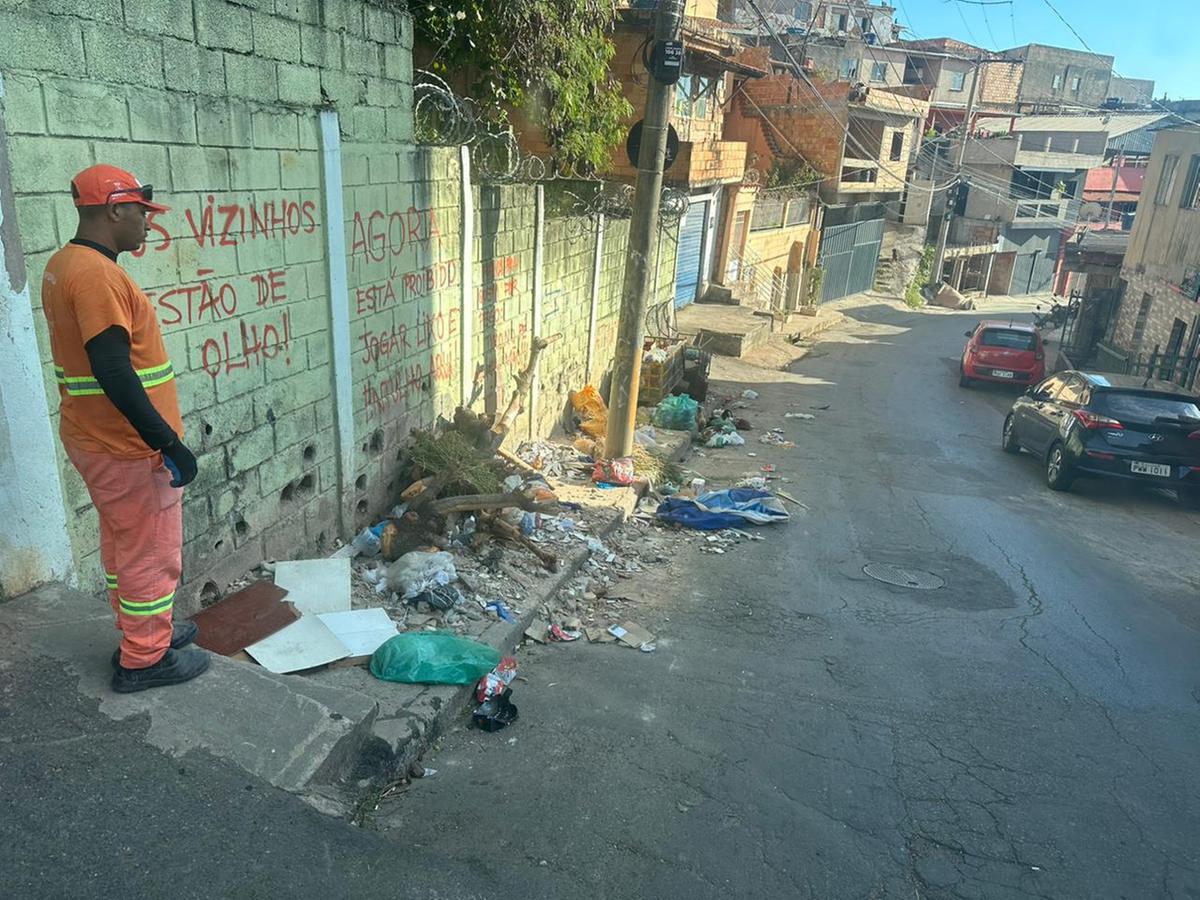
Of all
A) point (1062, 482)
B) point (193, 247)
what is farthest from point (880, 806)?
point (1062, 482)

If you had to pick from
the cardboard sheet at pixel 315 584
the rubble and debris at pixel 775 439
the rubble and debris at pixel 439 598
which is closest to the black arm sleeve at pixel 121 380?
the cardboard sheet at pixel 315 584

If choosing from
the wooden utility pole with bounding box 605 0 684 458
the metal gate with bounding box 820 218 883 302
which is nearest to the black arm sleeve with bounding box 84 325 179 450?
the wooden utility pole with bounding box 605 0 684 458

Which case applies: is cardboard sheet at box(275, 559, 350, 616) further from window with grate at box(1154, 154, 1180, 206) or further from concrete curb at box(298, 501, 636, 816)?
window with grate at box(1154, 154, 1180, 206)

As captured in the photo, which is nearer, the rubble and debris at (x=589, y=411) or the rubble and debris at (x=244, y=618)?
the rubble and debris at (x=244, y=618)

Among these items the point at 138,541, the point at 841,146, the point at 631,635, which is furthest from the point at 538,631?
the point at 841,146

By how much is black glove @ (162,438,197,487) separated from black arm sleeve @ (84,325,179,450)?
0.09 meters

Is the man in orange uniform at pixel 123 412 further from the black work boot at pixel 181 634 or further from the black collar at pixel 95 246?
the black work boot at pixel 181 634

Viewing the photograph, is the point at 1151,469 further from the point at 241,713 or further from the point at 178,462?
the point at 178,462

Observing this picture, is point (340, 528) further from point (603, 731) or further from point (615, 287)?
point (615, 287)

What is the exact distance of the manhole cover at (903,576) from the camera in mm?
7551

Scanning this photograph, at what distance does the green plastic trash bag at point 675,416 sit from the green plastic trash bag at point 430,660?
25.6 feet

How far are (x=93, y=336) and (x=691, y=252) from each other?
20571 millimetres

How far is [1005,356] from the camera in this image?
62.1ft

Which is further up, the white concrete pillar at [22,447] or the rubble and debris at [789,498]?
the white concrete pillar at [22,447]
